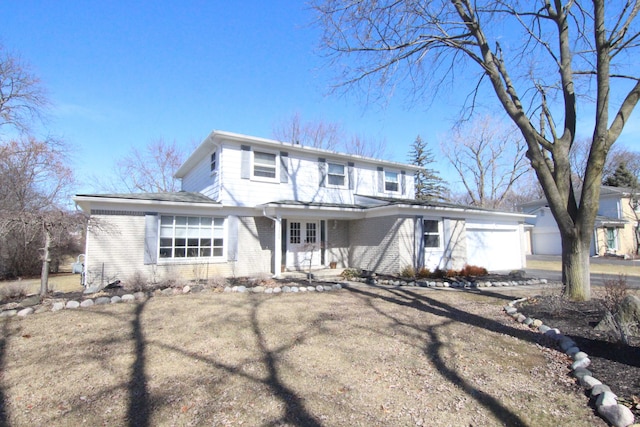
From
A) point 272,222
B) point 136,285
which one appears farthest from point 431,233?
point 136,285

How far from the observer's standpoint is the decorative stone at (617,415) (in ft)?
9.18

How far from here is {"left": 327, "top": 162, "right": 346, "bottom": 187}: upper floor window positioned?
14.2 meters

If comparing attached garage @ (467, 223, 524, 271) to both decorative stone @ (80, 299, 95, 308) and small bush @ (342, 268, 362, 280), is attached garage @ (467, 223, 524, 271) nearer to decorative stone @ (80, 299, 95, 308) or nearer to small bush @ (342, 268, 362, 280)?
small bush @ (342, 268, 362, 280)

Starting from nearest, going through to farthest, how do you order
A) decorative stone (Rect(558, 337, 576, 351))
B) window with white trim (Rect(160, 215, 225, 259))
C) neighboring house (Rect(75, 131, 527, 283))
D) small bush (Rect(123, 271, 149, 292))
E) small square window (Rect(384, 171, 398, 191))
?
decorative stone (Rect(558, 337, 576, 351)) < small bush (Rect(123, 271, 149, 292)) < neighboring house (Rect(75, 131, 527, 283)) < window with white trim (Rect(160, 215, 225, 259)) < small square window (Rect(384, 171, 398, 191))

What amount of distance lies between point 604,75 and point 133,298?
37.3 feet

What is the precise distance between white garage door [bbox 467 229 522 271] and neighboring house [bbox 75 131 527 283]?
0.25 ft

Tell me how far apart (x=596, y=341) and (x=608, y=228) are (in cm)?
2789

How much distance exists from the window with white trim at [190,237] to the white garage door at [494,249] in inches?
424

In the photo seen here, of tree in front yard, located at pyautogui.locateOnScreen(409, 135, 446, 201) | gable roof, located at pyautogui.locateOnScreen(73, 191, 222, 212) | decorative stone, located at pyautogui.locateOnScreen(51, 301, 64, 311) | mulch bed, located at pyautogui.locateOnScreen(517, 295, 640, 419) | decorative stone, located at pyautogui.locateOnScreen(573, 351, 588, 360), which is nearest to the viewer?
mulch bed, located at pyautogui.locateOnScreen(517, 295, 640, 419)

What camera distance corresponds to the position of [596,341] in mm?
4691

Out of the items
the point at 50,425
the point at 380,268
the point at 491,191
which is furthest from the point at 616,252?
the point at 50,425

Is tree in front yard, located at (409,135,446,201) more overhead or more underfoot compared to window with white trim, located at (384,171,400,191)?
more overhead

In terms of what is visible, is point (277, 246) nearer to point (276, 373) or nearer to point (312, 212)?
point (312, 212)

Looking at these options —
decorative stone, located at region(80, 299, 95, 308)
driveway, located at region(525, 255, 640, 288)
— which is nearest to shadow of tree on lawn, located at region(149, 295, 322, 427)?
decorative stone, located at region(80, 299, 95, 308)
